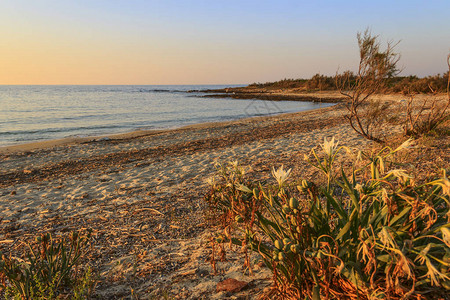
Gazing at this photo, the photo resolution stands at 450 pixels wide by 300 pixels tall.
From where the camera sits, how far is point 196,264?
2576 millimetres

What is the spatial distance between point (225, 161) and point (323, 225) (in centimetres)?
518

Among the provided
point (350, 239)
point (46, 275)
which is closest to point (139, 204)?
point (46, 275)

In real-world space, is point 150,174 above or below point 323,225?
below

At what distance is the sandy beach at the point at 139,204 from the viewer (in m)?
2.39

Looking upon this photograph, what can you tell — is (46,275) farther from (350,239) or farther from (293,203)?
A: (350,239)

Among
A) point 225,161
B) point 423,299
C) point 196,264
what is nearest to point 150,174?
point 225,161

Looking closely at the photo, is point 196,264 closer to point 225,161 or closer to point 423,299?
point 423,299

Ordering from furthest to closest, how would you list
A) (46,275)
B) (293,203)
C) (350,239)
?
1. (46,275)
2. (350,239)
3. (293,203)

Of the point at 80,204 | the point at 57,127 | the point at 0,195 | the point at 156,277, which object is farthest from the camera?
the point at 57,127

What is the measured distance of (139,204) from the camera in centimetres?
450

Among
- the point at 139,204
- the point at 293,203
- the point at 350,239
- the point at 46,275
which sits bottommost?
the point at 139,204

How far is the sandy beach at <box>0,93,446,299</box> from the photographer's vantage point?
239 centimetres

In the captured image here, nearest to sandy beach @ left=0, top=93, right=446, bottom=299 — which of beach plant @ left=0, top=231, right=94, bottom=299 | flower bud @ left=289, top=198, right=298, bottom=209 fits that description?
beach plant @ left=0, top=231, right=94, bottom=299

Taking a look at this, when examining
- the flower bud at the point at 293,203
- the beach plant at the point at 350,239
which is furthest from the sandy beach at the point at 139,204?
the flower bud at the point at 293,203
